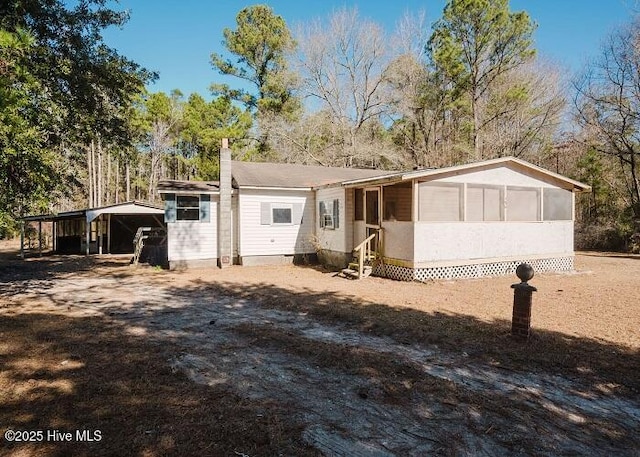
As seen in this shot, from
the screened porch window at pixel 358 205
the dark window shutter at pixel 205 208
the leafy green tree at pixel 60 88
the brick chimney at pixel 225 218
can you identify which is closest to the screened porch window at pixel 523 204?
the screened porch window at pixel 358 205

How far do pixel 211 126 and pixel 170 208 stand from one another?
1819cm

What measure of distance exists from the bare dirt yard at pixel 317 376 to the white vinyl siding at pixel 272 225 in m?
5.87

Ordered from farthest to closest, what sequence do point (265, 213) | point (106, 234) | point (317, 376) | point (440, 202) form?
point (106, 234) → point (265, 213) → point (440, 202) → point (317, 376)

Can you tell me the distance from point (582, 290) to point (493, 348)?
6.13 m

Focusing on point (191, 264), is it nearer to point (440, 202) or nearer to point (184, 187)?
point (184, 187)

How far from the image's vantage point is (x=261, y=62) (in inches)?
1216

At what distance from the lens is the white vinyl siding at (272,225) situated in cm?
1443

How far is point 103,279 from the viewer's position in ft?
39.0

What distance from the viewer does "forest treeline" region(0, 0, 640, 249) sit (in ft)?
33.6

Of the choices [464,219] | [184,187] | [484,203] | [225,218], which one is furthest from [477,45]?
[184,187]

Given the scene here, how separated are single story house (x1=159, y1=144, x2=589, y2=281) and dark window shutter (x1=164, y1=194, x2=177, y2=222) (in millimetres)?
36

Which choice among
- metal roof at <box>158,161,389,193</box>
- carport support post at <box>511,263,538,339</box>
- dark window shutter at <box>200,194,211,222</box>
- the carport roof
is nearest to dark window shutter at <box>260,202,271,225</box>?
metal roof at <box>158,161,389,193</box>

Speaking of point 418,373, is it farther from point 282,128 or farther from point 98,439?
point 282,128

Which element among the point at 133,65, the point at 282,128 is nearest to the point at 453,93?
the point at 282,128
